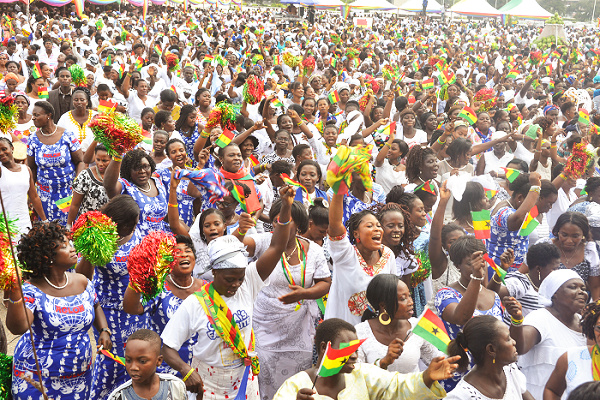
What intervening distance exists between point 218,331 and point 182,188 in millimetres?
2428

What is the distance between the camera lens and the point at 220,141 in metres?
5.26

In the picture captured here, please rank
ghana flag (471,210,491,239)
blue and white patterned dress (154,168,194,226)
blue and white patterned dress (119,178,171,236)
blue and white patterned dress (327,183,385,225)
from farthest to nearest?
blue and white patterned dress (154,168,194,226), blue and white patterned dress (327,183,385,225), blue and white patterned dress (119,178,171,236), ghana flag (471,210,491,239)

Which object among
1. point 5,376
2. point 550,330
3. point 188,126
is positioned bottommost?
point 5,376

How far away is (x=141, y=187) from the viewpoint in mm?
4793

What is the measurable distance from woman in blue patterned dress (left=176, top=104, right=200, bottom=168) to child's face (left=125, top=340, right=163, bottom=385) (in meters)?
4.19

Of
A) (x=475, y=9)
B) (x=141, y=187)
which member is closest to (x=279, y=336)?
(x=141, y=187)

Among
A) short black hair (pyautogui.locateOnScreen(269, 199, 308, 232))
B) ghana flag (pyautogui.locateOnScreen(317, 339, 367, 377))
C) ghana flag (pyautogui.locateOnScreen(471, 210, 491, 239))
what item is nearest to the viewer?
ghana flag (pyautogui.locateOnScreen(317, 339, 367, 377))

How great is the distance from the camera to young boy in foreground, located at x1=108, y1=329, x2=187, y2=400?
9.53ft

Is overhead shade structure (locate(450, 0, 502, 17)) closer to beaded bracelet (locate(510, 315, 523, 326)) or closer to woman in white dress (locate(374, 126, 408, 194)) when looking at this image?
woman in white dress (locate(374, 126, 408, 194))

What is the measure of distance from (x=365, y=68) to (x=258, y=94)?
831 cm

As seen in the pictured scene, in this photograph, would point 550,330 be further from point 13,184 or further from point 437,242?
point 13,184

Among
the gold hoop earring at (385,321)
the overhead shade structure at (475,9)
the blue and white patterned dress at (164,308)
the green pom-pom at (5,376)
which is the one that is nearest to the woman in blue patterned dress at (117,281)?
the blue and white patterned dress at (164,308)

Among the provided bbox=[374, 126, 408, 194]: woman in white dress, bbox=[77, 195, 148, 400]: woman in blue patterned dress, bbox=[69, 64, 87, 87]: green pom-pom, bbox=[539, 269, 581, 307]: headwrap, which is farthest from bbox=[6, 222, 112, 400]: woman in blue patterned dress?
bbox=[69, 64, 87, 87]: green pom-pom

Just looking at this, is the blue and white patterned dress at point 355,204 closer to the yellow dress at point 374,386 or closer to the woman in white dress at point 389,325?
the woman in white dress at point 389,325
